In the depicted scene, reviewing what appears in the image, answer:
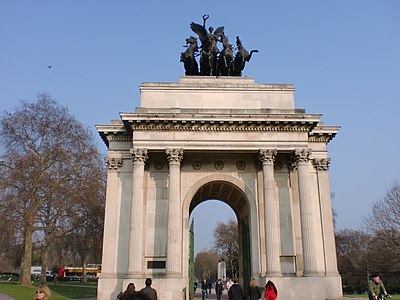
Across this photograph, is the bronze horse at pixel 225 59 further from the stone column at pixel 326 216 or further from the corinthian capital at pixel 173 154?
the stone column at pixel 326 216

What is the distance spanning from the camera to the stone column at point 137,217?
75.0 feet

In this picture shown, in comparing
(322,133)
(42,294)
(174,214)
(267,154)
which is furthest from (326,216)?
(42,294)

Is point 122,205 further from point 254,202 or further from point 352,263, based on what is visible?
point 352,263

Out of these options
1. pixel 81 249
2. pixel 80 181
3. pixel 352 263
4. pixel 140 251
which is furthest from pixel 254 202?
pixel 352 263

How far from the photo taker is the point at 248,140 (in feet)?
81.1

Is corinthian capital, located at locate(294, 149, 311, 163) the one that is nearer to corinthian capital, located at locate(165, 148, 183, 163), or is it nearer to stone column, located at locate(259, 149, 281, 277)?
stone column, located at locate(259, 149, 281, 277)

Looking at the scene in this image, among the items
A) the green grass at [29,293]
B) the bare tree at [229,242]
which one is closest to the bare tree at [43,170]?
the green grass at [29,293]

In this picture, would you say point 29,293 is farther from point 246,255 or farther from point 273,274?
point 273,274

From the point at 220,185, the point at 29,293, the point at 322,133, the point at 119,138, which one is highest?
the point at 322,133

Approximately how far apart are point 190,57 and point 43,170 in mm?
16093

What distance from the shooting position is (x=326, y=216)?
86.0ft

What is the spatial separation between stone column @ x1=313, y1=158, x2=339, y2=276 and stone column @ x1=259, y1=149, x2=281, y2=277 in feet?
10.7

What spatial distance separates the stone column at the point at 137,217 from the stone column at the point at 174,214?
165cm

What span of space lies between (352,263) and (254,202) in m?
46.0
